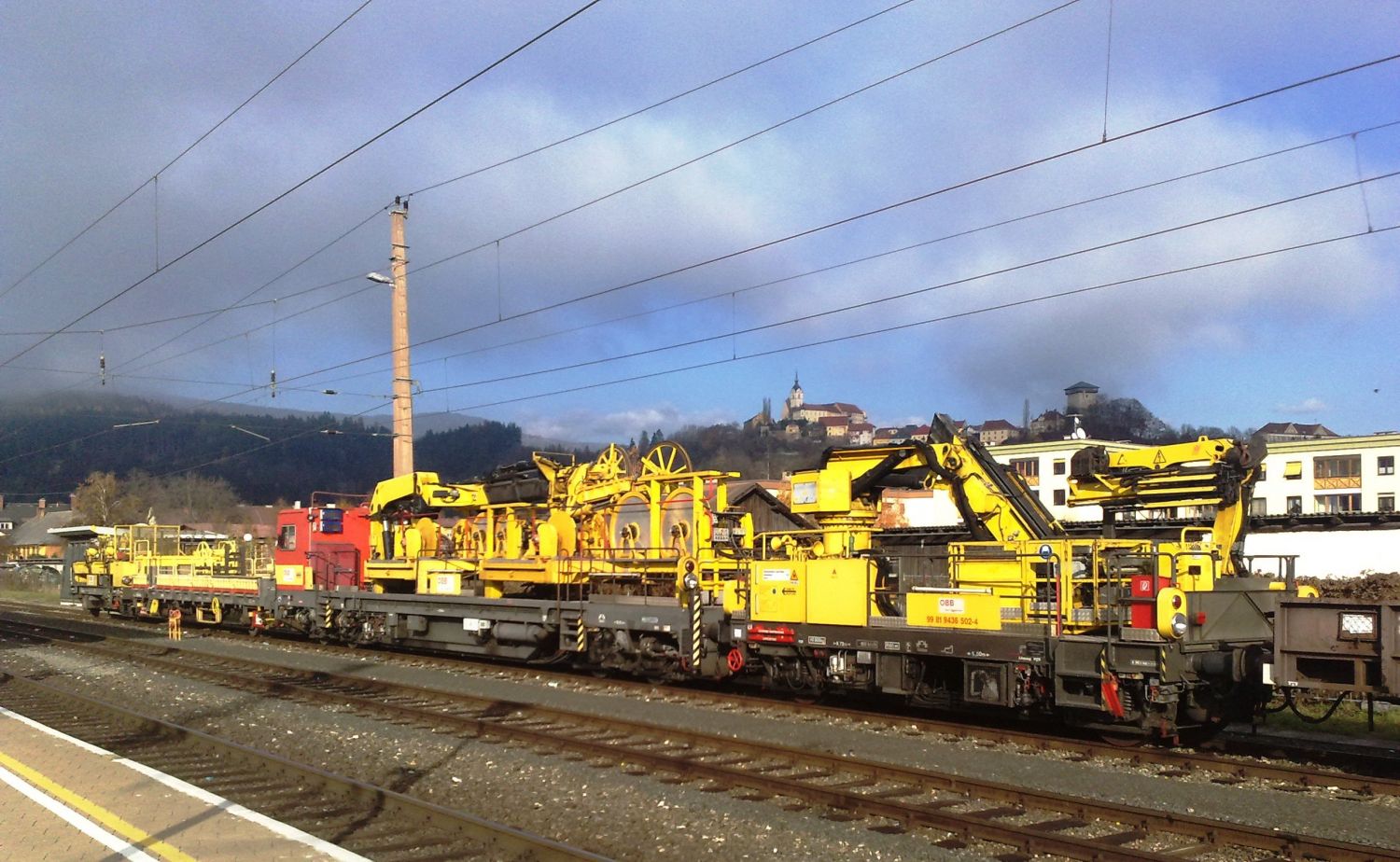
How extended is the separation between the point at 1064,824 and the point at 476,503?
51.1 feet

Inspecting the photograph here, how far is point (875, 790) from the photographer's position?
31.4 feet

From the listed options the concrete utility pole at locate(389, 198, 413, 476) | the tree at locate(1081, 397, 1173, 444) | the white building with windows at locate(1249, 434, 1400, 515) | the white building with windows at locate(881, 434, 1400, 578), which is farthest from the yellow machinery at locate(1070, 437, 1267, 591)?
the tree at locate(1081, 397, 1173, 444)

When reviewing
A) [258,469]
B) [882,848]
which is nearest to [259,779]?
[882,848]

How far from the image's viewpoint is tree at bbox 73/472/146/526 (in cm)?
8381

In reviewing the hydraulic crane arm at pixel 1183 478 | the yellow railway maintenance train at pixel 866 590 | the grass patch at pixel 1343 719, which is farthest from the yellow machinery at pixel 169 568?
the grass patch at pixel 1343 719

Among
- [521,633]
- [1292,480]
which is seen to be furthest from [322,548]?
[1292,480]

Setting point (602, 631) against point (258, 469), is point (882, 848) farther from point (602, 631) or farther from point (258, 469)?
point (258, 469)

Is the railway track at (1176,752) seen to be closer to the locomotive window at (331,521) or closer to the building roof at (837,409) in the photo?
the locomotive window at (331,521)

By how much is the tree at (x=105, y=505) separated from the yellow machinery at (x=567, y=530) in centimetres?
6977

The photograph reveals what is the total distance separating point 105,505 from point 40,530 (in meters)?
33.2

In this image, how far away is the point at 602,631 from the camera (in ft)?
58.0

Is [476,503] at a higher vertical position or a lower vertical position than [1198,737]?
higher

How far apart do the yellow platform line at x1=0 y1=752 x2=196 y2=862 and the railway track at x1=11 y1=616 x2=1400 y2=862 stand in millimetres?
4472

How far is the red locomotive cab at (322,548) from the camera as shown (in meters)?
25.6
